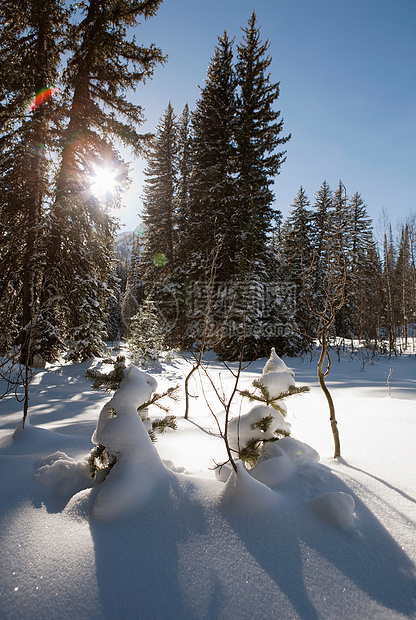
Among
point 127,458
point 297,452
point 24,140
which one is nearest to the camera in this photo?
point 127,458

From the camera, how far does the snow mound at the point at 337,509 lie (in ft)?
4.58

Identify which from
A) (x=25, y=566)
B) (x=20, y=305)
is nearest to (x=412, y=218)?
(x=20, y=305)

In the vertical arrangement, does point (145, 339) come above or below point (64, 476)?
above

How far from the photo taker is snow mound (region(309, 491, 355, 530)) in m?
1.39

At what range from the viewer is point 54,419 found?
403 centimetres

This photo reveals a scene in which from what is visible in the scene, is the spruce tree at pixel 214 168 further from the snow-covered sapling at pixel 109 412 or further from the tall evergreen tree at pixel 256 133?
the snow-covered sapling at pixel 109 412

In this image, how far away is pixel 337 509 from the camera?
141 centimetres

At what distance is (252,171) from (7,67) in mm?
10156

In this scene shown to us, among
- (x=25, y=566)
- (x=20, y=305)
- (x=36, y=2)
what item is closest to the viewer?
(x=25, y=566)

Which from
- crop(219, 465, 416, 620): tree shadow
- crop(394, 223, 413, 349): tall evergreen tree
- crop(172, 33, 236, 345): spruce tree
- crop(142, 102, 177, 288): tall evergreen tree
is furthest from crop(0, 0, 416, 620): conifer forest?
crop(394, 223, 413, 349): tall evergreen tree

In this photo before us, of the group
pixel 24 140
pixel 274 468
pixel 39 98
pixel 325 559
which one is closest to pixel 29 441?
pixel 274 468

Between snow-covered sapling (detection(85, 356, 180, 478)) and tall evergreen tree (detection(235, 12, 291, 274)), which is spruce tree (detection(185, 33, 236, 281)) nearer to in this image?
tall evergreen tree (detection(235, 12, 291, 274))

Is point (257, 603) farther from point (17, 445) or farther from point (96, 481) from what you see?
point (17, 445)

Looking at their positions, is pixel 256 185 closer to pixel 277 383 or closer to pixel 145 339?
pixel 145 339
